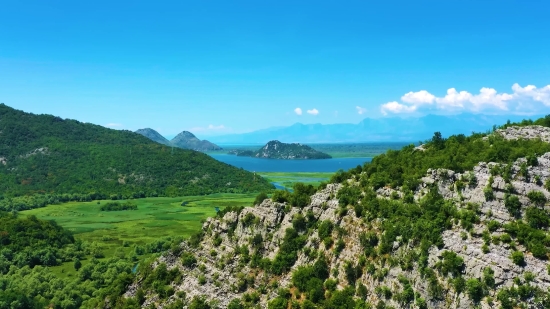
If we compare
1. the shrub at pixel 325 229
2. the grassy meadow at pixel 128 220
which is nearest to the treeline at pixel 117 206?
the grassy meadow at pixel 128 220

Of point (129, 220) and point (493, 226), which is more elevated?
point (493, 226)

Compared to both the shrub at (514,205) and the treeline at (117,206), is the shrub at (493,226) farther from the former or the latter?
the treeline at (117,206)

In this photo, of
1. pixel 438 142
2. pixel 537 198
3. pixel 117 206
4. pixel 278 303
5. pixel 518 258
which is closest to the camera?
pixel 518 258

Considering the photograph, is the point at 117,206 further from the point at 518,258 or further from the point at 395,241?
the point at 518,258

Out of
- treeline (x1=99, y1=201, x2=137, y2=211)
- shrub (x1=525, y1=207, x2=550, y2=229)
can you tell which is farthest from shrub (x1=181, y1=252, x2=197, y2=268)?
treeline (x1=99, y1=201, x2=137, y2=211)

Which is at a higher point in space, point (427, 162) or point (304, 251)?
point (427, 162)

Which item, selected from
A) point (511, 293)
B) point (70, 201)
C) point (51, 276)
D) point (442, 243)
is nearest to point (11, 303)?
point (51, 276)

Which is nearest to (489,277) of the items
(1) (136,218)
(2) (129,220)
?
(2) (129,220)

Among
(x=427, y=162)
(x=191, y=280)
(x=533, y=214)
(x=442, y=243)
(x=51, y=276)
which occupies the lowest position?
(x=51, y=276)

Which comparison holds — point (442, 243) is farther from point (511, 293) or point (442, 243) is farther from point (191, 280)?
point (191, 280)
